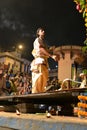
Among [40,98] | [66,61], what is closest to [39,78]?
[40,98]

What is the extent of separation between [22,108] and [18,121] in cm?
293

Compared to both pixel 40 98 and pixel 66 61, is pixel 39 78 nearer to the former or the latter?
pixel 40 98

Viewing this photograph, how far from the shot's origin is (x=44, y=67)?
812 centimetres

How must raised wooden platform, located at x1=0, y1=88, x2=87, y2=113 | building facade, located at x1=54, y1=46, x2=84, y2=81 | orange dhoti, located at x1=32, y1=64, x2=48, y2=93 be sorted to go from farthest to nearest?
building facade, located at x1=54, y1=46, x2=84, y2=81, orange dhoti, located at x1=32, y1=64, x2=48, y2=93, raised wooden platform, located at x1=0, y1=88, x2=87, y2=113

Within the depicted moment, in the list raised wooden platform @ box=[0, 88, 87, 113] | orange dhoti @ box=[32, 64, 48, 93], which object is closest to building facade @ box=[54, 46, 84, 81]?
raised wooden platform @ box=[0, 88, 87, 113]

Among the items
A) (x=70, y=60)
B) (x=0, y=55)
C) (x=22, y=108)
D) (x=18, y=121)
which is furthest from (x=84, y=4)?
(x=0, y=55)

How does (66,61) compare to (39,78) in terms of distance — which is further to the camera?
(66,61)

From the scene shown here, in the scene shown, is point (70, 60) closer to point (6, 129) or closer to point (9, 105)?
point (9, 105)

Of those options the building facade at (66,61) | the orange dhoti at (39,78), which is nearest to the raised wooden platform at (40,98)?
the orange dhoti at (39,78)

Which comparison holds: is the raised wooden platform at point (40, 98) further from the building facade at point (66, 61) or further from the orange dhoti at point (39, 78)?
the building facade at point (66, 61)

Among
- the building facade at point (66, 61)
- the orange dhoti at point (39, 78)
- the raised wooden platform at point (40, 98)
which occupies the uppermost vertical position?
the building facade at point (66, 61)

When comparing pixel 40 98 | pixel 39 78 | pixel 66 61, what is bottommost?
pixel 40 98

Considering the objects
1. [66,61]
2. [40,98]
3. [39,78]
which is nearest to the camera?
[40,98]

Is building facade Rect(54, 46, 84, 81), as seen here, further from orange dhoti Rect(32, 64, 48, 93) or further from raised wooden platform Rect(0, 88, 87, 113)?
orange dhoti Rect(32, 64, 48, 93)
